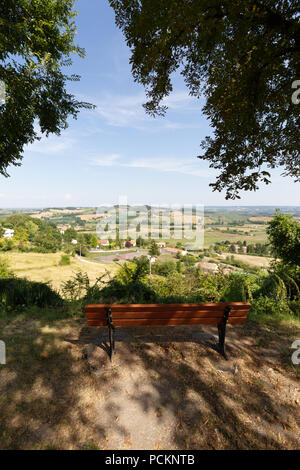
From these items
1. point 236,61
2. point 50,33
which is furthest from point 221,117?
point 50,33

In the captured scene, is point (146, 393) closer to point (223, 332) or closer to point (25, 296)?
point (223, 332)

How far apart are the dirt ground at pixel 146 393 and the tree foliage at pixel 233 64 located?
3.85m

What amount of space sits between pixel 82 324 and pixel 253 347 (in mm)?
3584

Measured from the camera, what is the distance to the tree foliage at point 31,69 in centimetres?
434

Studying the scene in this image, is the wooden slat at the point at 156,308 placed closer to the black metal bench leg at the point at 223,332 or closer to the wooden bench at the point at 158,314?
the wooden bench at the point at 158,314

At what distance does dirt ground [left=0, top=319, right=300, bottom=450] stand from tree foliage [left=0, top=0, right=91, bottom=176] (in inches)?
192

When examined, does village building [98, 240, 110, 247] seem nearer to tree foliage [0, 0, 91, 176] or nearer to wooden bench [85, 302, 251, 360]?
tree foliage [0, 0, 91, 176]

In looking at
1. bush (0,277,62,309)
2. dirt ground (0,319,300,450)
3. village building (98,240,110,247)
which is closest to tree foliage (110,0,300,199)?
dirt ground (0,319,300,450)

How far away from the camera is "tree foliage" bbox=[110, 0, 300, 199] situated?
A: 3143mm

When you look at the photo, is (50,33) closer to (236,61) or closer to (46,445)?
(236,61)

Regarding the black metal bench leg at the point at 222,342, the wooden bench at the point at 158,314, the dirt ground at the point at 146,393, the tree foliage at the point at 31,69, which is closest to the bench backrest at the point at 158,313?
the wooden bench at the point at 158,314

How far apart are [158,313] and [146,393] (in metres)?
1.03

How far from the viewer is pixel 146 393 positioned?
8.78 ft

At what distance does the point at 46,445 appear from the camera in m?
2.07
